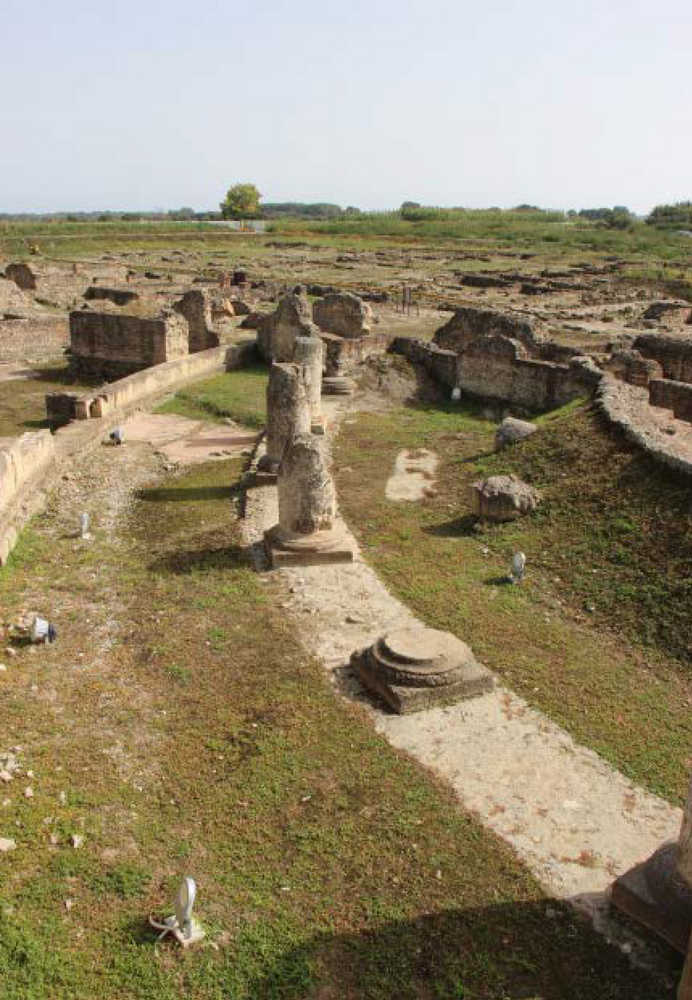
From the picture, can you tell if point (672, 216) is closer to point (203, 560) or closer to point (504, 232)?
point (504, 232)

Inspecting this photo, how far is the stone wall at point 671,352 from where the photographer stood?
20.4 m

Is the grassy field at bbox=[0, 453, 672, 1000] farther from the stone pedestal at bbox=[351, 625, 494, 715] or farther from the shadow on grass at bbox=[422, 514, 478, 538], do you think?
the shadow on grass at bbox=[422, 514, 478, 538]

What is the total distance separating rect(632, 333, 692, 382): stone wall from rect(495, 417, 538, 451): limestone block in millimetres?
6352

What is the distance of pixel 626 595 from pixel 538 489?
11.7 ft

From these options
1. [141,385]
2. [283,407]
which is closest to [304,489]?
[283,407]

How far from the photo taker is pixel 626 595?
34.3 feet

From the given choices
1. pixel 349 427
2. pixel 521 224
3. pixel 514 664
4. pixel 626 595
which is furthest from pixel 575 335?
pixel 521 224

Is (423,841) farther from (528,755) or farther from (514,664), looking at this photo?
(514,664)

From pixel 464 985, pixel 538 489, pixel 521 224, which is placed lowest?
pixel 464 985

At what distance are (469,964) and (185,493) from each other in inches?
395

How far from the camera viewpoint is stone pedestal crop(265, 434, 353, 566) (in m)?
11.4

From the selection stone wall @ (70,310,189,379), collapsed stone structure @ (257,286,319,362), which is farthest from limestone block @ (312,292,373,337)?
stone wall @ (70,310,189,379)

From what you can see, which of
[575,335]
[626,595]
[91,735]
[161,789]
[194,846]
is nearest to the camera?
[194,846]

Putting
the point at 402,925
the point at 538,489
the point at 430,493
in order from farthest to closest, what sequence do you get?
the point at 430,493, the point at 538,489, the point at 402,925
